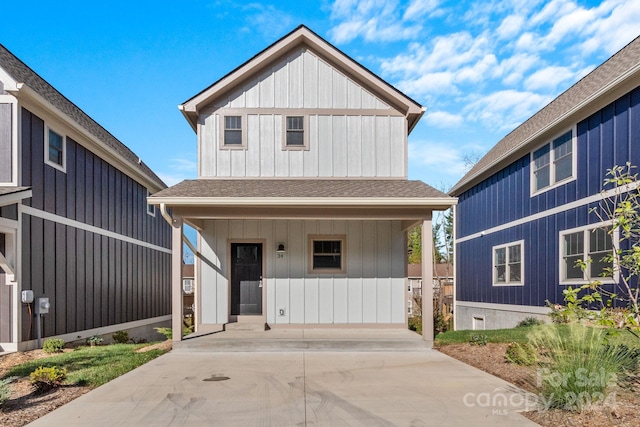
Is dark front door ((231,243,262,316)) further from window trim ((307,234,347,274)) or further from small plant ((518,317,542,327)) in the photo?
small plant ((518,317,542,327))

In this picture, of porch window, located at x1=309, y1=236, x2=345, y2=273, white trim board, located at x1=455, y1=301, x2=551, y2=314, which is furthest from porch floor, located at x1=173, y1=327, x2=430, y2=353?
white trim board, located at x1=455, y1=301, x2=551, y2=314

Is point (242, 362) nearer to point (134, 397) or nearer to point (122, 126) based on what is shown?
point (134, 397)

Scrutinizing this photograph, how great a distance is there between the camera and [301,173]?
11.1 m

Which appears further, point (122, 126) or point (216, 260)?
point (122, 126)

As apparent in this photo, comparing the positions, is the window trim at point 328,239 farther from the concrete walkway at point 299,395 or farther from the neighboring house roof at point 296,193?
the concrete walkway at point 299,395

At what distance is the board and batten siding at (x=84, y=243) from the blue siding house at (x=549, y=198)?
10.8m

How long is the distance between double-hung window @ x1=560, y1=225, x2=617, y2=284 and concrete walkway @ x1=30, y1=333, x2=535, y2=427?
15.1 feet

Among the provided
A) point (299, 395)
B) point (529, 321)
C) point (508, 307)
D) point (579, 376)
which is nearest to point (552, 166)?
point (529, 321)

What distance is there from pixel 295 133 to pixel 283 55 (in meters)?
1.94

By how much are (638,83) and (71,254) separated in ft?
43.0

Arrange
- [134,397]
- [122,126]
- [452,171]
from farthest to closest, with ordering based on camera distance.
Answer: [452,171] < [122,126] < [134,397]

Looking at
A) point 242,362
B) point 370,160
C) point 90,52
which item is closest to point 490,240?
point 370,160

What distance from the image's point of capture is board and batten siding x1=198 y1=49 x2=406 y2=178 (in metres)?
11.0

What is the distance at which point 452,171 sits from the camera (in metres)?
36.6
